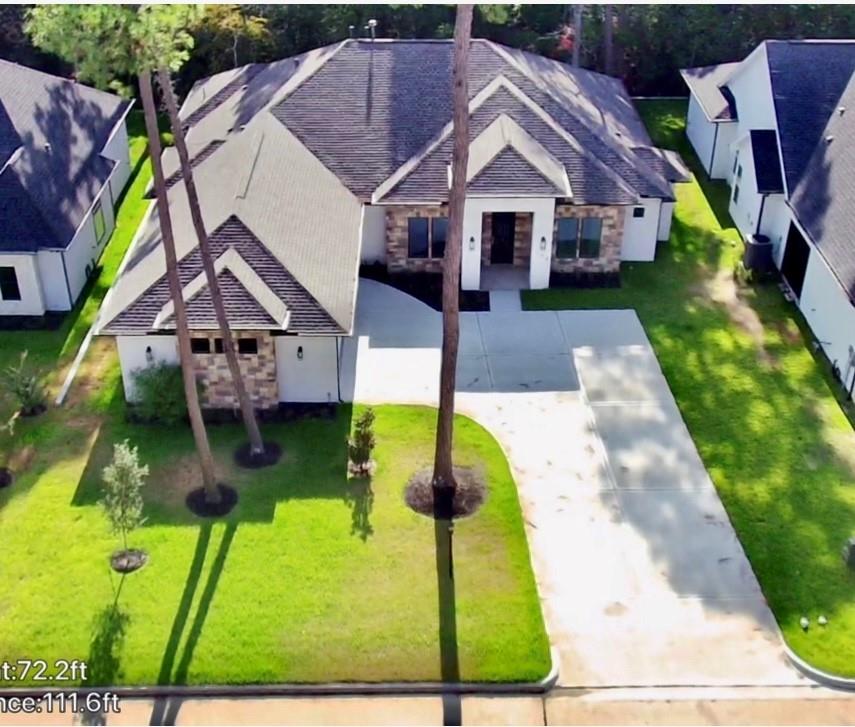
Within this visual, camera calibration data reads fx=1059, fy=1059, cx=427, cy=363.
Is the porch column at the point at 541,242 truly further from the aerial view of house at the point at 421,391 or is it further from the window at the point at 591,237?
the window at the point at 591,237

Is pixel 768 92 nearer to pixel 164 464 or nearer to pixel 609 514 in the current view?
pixel 609 514

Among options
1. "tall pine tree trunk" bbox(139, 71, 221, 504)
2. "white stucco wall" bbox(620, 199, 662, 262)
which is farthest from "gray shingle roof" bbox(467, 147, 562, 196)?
"tall pine tree trunk" bbox(139, 71, 221, 504)

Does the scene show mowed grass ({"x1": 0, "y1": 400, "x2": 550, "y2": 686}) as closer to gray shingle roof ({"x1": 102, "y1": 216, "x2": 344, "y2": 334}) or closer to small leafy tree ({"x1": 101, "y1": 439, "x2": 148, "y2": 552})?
small leafy tree ({"x1": 101, "y1": 439, "x2": 148, "y2": 552})

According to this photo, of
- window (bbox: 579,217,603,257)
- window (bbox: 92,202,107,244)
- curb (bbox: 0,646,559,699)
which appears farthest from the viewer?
window (bbox: 92,202,107,244)

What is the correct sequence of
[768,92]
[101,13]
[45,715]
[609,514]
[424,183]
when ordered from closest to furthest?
1. [101,13]
2. [45,715]
3. [609,514]
4. [424,183]
5. [768,92]

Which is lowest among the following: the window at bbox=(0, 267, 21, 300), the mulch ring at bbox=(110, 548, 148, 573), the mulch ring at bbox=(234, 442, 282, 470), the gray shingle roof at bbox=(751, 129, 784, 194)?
the mulch ring at bbox=(110, 548, 148, 573)

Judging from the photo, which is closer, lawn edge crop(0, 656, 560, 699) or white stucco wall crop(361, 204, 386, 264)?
lawn edge crop(0, 656, 560, 699)

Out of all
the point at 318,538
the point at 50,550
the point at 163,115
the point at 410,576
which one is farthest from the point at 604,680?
the point at 163,115
